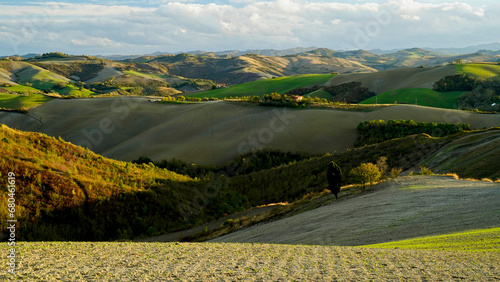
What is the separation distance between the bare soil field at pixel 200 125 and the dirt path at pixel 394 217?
33.8 meters

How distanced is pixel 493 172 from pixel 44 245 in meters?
31.1

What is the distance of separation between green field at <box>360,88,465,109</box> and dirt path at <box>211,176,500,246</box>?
8876 centimetres

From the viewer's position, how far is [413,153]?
138 feet

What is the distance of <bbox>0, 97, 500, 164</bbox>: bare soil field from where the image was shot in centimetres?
6169

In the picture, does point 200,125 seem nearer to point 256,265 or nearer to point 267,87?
point 256,265

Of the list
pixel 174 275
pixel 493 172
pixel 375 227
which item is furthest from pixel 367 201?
pixel 174 275

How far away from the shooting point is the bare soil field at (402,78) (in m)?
127

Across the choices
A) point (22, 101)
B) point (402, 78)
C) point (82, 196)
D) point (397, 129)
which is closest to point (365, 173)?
point (82, 196)

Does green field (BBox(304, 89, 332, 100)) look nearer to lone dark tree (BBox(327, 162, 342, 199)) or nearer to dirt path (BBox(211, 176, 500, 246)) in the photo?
lone dark tree (BBox(327, 162, 342, 199))

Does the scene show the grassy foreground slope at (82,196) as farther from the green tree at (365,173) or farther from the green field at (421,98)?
the green field at (421,98)

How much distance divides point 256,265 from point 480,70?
146 metres

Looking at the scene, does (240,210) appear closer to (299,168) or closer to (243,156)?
(299,168)

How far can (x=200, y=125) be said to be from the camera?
242 feet

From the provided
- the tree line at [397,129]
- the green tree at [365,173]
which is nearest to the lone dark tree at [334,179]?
the green tree at [365,173]
